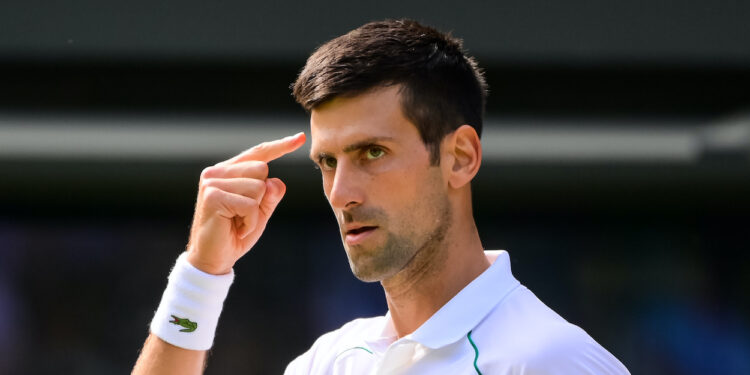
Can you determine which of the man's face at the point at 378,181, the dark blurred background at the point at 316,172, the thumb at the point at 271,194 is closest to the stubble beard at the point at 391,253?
the man's face at the point at 378,181

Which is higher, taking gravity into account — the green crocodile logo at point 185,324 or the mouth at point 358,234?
the mouth at point 358,234

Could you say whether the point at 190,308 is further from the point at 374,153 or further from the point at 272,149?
the point at 374,153

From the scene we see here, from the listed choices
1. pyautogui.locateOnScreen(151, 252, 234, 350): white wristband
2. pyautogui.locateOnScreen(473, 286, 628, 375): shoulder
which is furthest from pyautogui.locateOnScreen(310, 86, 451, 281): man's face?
pyautogui.locateOnScreen(151, 252, 234, 350): white wristband

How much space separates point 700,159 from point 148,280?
375cm

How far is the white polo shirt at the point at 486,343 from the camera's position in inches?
62.2

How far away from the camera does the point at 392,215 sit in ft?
5.82

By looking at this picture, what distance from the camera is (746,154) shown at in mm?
5840

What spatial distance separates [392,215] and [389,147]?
129 millimetres

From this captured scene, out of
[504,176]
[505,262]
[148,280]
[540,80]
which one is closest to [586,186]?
[504,176]

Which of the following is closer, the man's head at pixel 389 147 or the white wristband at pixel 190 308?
the man's head at pixel 389 147

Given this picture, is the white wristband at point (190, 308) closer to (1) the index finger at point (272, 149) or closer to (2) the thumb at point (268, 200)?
(2) the thumb at point (268, 200)

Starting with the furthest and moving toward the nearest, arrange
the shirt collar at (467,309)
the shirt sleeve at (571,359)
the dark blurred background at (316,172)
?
the dark blurred background at (316,172)
the shirt collar at (467,309)
the shirt sleeve at (571,359)

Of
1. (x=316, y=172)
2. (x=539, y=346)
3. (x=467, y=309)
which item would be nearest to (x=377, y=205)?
(x=467, y=309)

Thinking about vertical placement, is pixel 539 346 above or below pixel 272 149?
below
